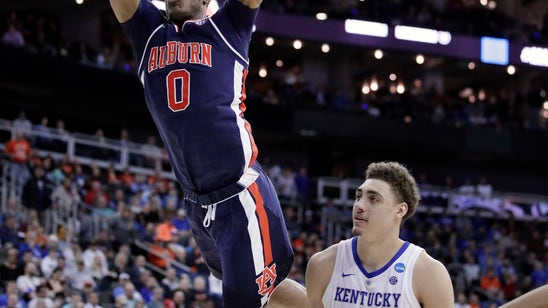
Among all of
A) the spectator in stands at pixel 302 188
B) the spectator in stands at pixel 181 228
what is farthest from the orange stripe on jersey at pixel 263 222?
the spectator in stands at pixel 302 188

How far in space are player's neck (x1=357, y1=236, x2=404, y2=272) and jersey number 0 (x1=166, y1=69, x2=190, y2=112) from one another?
1.28m

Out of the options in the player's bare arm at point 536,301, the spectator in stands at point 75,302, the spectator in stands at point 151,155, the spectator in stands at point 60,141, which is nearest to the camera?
the player's bare arm at point 536,301

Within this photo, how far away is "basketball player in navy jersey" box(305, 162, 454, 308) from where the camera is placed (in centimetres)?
530

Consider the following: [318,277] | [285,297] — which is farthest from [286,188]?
[318,277]

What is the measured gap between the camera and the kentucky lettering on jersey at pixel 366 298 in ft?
17.3

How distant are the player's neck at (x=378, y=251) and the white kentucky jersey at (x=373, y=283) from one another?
0.09ft

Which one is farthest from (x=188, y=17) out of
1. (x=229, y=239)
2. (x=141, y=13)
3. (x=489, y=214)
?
(x=489, y=214)

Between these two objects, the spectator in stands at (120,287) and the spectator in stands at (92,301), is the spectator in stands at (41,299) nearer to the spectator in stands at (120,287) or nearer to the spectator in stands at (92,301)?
the spectator in stands at (92,301)

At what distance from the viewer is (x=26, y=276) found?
43.5 ft

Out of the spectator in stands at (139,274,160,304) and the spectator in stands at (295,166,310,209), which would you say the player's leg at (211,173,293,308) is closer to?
the spectator in stands at (139,274,160,304)

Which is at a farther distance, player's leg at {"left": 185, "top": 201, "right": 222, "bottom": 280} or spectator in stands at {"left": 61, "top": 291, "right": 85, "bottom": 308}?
spectator in stands at {"left": 61, "top": 291, "right": 85, "bottom": 308}

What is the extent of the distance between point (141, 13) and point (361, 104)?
988 inches

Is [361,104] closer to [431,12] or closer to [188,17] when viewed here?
[431,12]

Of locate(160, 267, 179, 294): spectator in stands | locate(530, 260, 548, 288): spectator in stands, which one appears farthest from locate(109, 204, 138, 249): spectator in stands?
locate(530, 260, 548, 288): spectator in stands
